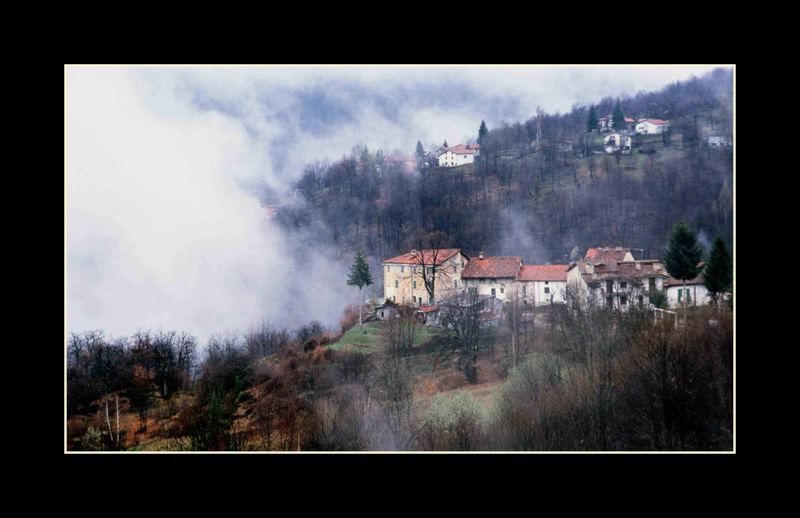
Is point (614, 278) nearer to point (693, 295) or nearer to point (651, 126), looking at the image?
Result: point (693, 295)

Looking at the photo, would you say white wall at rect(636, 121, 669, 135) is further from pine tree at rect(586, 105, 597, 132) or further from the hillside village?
pine tree at rect(586, 105, 597, 132)

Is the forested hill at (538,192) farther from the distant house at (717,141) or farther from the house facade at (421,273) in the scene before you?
the house facade at (421,273)

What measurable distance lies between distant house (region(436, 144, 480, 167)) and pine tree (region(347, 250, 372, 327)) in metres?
1.74

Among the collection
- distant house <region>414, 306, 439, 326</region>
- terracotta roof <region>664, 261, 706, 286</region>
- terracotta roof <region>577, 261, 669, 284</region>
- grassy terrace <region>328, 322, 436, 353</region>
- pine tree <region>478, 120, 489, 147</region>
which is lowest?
grassy terrace <region>328, 322, 436, 353</region>

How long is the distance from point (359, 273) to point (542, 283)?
2.55 metres

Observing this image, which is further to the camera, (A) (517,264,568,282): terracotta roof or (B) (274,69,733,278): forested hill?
(A) (517,264,568,282): terracotta roof

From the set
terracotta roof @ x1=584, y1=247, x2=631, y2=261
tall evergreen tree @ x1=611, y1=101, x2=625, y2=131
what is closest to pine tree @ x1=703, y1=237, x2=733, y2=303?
terracotta roof @ x1=584, y1=247, x2=631, y2=261

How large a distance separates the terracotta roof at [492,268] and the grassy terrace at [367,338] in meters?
0.96

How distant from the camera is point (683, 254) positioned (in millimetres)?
8578

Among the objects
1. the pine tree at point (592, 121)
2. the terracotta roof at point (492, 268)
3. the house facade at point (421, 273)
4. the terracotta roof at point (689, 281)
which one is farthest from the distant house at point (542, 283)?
the pine tree at point (592, 121)

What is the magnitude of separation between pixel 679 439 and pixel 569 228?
307 cm

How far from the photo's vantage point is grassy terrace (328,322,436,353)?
28.8ft

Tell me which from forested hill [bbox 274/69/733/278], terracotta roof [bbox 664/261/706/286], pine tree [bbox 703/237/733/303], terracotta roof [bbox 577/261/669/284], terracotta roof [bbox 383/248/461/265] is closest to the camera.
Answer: pine tree [bbox 703/237/733/303]
